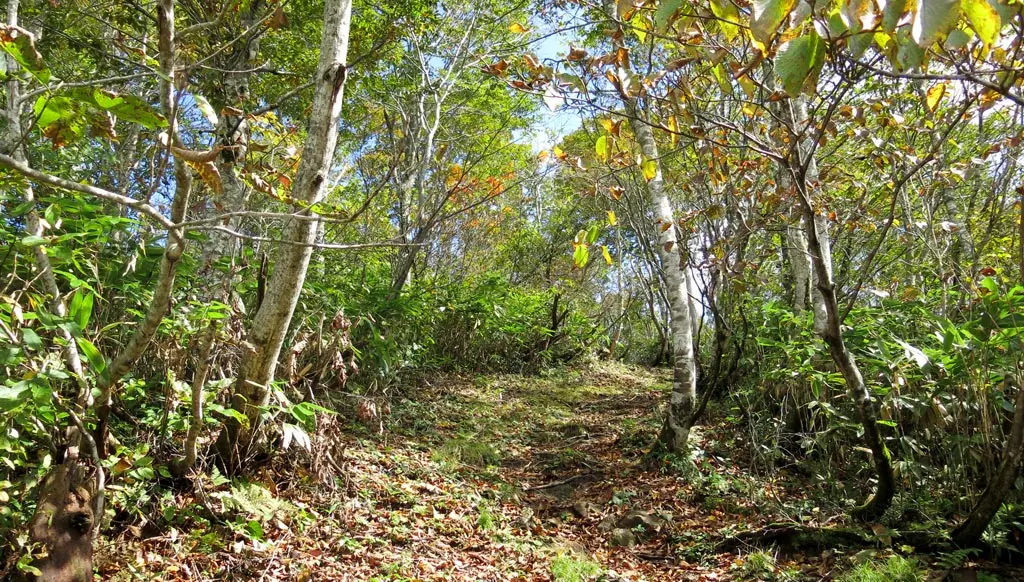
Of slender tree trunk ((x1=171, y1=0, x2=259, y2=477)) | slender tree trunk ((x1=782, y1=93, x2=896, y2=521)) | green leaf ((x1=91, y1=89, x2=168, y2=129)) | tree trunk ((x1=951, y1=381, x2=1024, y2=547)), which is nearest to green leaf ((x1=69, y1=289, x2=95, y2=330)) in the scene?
slender tree trunk ((x1=171, y1=0, x2=259, y2=477))

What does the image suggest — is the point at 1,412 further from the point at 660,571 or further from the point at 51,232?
the point at 660,571

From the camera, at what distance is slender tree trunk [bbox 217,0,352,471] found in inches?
109

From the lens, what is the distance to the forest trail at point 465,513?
284 cm

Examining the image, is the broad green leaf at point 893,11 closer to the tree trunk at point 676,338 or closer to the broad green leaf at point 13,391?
the broad green leaf at point 13,391

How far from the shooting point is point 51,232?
267 cm

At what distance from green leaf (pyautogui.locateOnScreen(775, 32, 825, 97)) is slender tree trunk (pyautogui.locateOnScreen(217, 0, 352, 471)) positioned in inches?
82.3

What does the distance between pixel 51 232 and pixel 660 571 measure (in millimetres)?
3907

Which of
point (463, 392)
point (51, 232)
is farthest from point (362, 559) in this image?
point (463, 392)

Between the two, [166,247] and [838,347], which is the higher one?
[838,347]

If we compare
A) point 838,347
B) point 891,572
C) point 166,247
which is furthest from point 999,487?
point 166,247

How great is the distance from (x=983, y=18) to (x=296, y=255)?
2756 mm

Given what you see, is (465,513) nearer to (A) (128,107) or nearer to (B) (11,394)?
(B) (11,394)

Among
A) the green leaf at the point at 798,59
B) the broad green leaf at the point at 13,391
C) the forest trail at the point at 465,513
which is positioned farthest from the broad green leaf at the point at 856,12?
the forest trail at the point at 465,513

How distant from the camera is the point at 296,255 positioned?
2.87 metres
